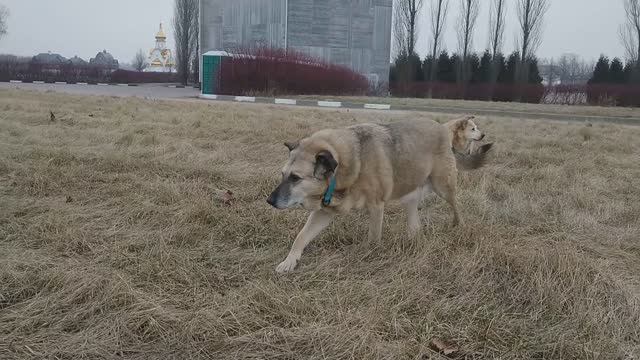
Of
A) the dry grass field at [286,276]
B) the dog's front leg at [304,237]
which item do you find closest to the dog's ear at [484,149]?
the dry grass field at [286,276]

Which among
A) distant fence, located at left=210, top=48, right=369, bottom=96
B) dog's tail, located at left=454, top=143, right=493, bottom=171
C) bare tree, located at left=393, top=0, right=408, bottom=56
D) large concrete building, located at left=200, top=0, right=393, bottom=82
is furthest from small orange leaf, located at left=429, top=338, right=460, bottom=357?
bare tree, located at left=393, top=0, right=408, bottom=56

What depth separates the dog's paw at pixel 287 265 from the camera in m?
3.44

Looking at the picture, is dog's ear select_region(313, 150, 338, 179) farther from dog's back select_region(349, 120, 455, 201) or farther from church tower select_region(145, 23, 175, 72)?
church tower select_region(145, 23, 175, 72)

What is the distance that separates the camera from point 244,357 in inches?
95.8

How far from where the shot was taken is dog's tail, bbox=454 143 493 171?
5.14 meters

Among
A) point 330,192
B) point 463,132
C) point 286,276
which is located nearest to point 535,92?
point 463,132

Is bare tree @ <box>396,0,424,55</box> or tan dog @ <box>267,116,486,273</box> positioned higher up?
bare tree @ <box>396,0,424,55</box>

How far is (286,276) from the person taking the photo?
337cm

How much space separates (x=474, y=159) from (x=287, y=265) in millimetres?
2526

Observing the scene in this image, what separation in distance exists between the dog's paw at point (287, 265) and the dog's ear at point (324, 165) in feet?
1.93

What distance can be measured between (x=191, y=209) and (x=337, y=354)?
2391 millimetres

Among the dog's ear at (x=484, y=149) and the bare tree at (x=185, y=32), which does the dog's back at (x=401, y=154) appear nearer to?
the dog's ear at (x=484, y=149)

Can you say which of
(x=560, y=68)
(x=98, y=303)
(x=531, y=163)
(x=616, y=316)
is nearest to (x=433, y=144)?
(x=616, y=316)

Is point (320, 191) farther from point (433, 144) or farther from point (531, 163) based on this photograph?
point (531, 163)
